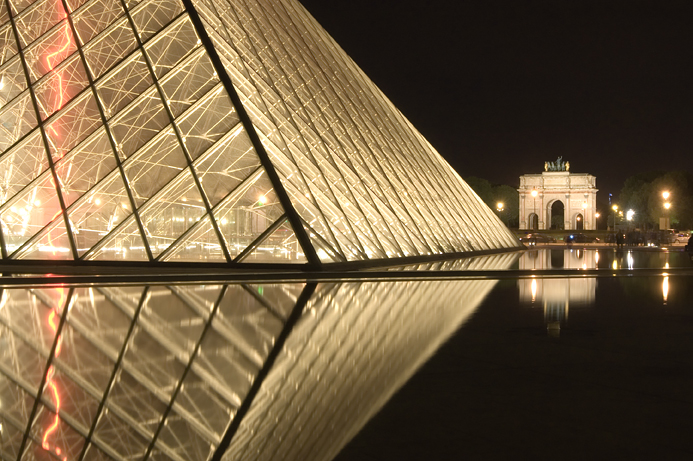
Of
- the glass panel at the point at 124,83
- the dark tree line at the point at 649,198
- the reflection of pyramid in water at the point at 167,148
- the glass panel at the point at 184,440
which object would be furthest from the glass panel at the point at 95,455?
the dark tree line at the point at 649,198

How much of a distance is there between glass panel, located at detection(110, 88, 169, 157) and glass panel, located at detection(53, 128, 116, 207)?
0.40 m

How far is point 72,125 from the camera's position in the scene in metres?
20.4

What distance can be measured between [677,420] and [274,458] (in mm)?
2564

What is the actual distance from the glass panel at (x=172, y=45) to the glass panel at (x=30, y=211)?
409 cm

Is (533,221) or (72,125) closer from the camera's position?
(72,125)

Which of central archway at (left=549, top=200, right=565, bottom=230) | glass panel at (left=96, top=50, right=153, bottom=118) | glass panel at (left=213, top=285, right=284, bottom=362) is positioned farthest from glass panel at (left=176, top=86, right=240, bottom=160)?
central archway at (left=549, top=200, right=565, bottom=230)

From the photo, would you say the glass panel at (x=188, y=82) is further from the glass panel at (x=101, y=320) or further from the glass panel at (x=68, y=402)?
the glass panel at (x=68, y=402)

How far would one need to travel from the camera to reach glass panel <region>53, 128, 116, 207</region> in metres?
19.2

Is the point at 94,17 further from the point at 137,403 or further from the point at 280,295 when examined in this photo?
the point at 137,403

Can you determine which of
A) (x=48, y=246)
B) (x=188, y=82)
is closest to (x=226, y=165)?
(x=188, y=82)

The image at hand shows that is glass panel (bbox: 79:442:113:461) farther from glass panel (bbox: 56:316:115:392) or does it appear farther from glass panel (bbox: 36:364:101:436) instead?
glass panel (bbox: 56:316:115:392)

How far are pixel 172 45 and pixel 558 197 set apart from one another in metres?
134

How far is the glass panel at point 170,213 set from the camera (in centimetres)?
1811

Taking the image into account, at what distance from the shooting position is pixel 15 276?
15.2 meters
